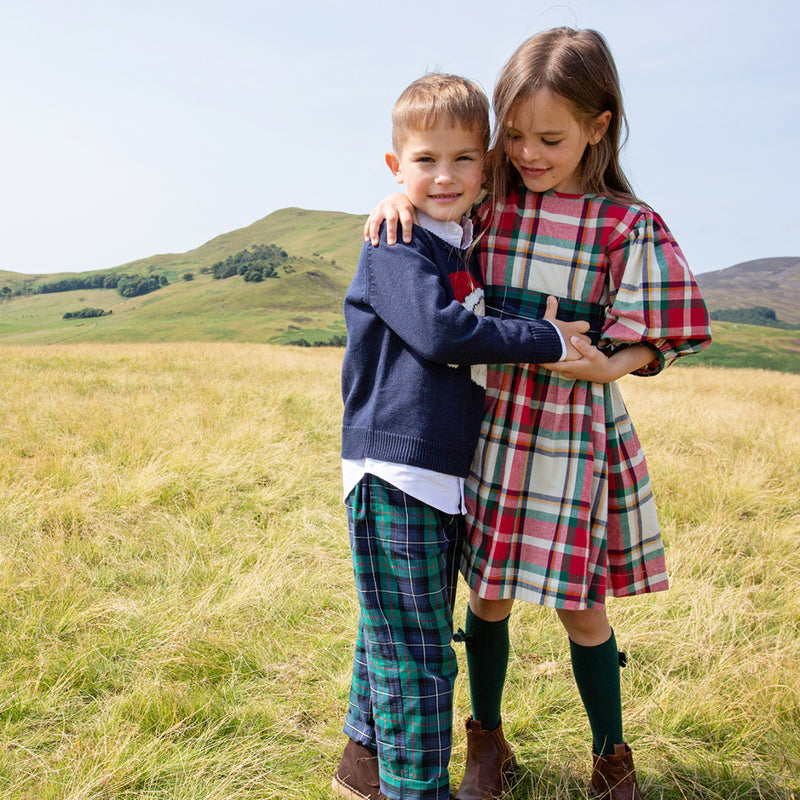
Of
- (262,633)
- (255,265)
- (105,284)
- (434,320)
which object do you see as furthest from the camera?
(255,265)

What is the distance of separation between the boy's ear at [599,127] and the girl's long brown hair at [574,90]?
13mm

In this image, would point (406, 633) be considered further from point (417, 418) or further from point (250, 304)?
point (250, 304)

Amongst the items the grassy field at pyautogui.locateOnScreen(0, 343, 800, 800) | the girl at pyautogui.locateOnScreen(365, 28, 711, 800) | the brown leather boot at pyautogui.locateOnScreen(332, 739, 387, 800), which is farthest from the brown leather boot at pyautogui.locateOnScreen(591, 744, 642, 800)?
the brown leather boot at pyautogui.locateOnScreen(332, 739, 387, 800)

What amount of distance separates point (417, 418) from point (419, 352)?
15 centimetres

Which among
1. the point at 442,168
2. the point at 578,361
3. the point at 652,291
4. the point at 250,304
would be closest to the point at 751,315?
the point at 250,304

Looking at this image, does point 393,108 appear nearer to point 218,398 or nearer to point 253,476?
point 253,476

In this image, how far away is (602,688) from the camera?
5.25 ft

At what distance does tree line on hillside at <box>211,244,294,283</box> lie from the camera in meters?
91.0

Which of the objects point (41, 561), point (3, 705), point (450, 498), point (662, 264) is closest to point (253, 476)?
point (41, 561)

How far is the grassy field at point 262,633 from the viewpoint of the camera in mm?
1801

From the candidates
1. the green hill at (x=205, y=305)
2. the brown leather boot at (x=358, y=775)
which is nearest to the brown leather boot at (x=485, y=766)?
the brown leather boot at (x=358, y=775)

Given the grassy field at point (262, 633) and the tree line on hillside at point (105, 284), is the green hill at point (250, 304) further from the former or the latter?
the grassy field at point (262, 633)

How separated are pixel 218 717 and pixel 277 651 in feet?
1.38

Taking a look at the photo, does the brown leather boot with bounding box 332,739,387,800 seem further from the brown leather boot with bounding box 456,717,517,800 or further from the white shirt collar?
the white shirt collar
